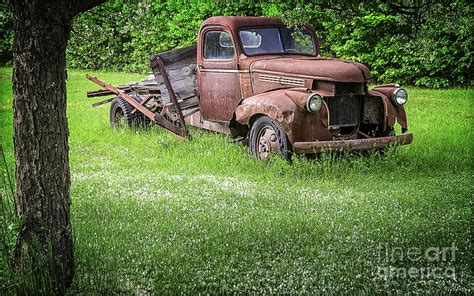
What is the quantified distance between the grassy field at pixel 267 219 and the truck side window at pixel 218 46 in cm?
126

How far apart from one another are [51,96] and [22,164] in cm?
50

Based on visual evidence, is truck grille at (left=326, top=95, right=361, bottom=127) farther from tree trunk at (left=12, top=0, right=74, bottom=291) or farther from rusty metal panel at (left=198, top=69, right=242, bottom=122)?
tree trunk at (left=12, top=0, right=74, bottom=291)

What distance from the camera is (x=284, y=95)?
732 cm

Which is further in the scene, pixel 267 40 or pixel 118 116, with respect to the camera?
pixel 118 116

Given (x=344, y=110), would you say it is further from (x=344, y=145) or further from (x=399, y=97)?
(x=399, y=97)

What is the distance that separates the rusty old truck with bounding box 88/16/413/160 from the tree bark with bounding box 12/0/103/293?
348cm

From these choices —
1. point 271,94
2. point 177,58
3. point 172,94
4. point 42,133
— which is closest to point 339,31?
point 177,58

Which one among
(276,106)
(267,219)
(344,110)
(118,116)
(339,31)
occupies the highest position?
(339,31)

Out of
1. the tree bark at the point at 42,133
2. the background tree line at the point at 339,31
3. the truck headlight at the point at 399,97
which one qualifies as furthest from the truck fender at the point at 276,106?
the tree bark at the point at 42,133

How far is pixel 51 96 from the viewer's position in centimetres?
375

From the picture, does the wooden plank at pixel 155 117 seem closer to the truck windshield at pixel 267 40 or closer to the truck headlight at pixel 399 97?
the truck windshield at pixel 267 40

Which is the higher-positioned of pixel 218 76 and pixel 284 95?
pixel 218 76

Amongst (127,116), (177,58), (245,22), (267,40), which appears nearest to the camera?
(245,22)

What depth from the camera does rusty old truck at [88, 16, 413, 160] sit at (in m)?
7.14
